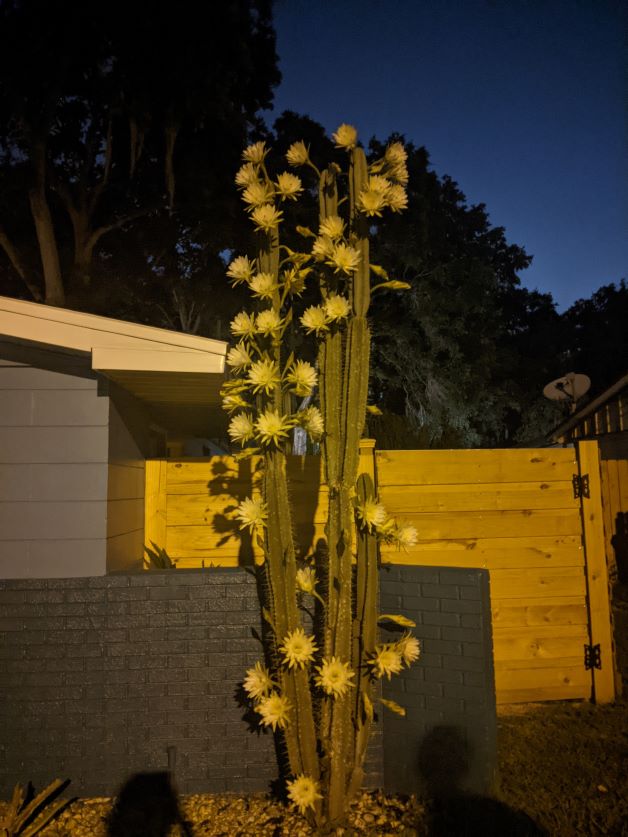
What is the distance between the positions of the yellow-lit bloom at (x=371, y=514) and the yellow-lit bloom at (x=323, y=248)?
123cm

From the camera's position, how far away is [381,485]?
15.3 feet

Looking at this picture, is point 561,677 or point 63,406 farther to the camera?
point 561,677

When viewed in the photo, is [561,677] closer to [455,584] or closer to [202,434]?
[455,584]

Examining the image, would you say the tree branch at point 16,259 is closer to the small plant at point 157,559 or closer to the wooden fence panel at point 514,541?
the small plant at point 157,559

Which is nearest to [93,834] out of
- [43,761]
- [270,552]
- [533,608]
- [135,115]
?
[43,761]

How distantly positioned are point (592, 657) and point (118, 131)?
42.8ft

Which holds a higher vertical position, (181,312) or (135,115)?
(135,115)

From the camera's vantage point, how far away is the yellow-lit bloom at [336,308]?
3.12m

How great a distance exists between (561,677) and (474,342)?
14.9 meters

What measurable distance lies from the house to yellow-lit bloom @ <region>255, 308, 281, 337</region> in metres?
0.58

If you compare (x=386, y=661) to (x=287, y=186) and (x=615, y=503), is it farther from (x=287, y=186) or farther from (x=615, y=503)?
(x=615, y=503)

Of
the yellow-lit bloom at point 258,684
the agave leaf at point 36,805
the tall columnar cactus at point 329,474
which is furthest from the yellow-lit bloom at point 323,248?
the agave leaf at point 36,805

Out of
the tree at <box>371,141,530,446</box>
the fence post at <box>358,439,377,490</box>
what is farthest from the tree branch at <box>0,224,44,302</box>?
the fence post at <box>358,439,377,490</box>

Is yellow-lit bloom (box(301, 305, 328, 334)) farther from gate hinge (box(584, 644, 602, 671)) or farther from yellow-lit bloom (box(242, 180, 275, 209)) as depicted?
gate hinge (box(584, 644, 602, 671))
